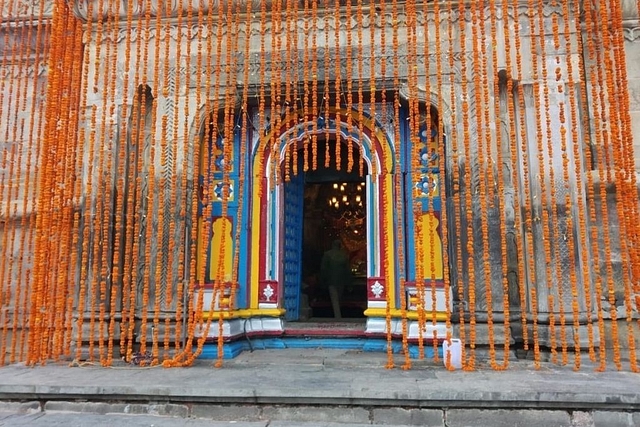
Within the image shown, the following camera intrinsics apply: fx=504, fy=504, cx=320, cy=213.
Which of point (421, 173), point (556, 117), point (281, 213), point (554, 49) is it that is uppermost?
point (554, 49)

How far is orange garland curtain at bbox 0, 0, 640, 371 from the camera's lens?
5.09 meters

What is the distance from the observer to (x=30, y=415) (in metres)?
3.98

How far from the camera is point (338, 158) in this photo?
5367 millimetres

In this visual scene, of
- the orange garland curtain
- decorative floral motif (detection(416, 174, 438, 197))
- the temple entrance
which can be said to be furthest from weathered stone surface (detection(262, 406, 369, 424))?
the temple entrance

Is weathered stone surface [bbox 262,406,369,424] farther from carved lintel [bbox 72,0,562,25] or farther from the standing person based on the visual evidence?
the standing person

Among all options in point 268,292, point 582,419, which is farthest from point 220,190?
point 582,419

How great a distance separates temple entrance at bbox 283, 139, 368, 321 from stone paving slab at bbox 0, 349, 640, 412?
360cm

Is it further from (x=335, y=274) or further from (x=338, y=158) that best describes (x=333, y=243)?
(x=338, y=158)

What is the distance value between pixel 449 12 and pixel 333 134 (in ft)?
6.48

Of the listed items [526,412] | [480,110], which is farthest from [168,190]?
[526,412]

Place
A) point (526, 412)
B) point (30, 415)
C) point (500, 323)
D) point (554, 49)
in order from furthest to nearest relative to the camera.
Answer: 1. point (554, 49)
2. point (500, 323)
3. point (30, 415)
4. point (526, 412)

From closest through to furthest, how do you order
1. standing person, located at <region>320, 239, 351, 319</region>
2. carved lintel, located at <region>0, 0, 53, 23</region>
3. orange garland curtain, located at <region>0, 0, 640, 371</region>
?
orange garland curtain, located at <region>0, 0, 640, 371</region>, carved lintel, located at <region>0, 0, 53, 23</region>, standing person, located at <region>320, 239, 351, 319</region>

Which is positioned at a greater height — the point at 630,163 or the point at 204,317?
the point at 630,163

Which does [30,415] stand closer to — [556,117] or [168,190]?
[168,190]
